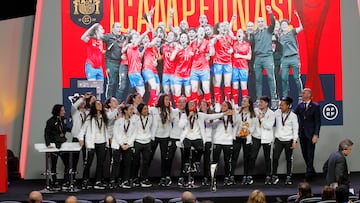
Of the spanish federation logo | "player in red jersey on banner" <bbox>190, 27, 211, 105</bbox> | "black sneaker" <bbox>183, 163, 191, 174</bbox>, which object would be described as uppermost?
the spanish federation logo

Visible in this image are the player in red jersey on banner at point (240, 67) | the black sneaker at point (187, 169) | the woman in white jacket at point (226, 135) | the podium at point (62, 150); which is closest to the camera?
the podium at point (62, 150)

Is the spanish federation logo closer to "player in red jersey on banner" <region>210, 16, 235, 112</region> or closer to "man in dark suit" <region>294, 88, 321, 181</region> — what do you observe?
"player in red jersey on banner" <region>210, 16, 235, 112</region>

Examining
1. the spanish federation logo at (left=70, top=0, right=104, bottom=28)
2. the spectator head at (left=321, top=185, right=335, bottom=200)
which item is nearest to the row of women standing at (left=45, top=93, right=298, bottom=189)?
the spanish federation logo at (left=70, top=0, right=104, bottom=28)

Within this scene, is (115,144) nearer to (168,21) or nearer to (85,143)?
(85,143)

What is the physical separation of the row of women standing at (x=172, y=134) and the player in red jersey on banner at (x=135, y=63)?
4.38 ft

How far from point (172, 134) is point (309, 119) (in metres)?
2.34

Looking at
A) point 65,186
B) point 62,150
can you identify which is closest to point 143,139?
point 62,150

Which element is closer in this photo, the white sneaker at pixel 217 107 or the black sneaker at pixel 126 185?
the black sneaker at pixel 126 185

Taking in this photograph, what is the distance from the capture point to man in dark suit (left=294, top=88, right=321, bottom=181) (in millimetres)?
12664

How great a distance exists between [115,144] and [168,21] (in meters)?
2.94

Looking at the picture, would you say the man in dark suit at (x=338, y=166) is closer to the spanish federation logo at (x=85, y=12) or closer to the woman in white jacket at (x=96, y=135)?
the woman in white jacket at (x=96, y=135)

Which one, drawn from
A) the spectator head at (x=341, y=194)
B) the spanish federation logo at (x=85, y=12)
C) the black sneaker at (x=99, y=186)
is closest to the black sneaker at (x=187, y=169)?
the black sneaker at (x=99, y=186)

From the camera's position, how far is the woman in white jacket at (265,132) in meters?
12.4

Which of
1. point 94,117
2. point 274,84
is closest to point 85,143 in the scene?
point 94,117
